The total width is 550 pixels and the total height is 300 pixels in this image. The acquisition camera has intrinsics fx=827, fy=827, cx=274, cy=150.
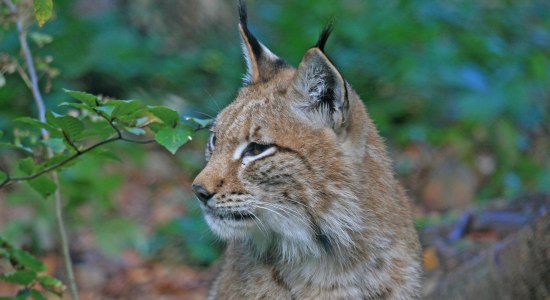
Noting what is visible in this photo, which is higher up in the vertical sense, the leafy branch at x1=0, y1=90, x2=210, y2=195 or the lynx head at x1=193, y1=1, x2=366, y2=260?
the leafy branch at x1=0, y1=90, x2=210, y2=195

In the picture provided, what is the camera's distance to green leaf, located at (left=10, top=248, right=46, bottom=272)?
4207 mm

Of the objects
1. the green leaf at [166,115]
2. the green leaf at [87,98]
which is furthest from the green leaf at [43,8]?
the green leaf at [166,115]

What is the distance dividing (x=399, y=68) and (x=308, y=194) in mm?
5700

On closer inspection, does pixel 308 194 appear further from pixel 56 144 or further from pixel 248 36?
pixel 56 144

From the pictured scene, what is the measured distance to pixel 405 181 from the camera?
369 inches

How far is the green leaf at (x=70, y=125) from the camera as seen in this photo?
373 centimetres

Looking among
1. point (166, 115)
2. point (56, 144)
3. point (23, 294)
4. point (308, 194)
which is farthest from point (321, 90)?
point (23, 294)

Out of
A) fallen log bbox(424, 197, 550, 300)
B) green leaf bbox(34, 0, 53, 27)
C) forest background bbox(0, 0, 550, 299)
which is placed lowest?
fallen log bbox(424, 197, 550, 300)

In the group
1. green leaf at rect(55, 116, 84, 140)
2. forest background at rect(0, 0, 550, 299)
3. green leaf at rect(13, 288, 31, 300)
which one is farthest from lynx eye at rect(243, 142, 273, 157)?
forest background at rect(0, 0, 550, 299)

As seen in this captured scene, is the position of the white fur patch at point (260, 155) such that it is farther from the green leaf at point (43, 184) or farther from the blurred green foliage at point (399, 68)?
the blurred green foliage at point (399, 68)

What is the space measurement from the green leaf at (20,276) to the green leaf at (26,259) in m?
0.07

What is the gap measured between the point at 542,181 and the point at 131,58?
4.89 m

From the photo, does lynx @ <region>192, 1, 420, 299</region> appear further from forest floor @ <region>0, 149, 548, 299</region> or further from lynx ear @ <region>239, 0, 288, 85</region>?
forest floor @ <region>0, 149, 548, 299</region>

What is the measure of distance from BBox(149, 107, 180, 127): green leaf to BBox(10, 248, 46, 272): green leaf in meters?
1.05
